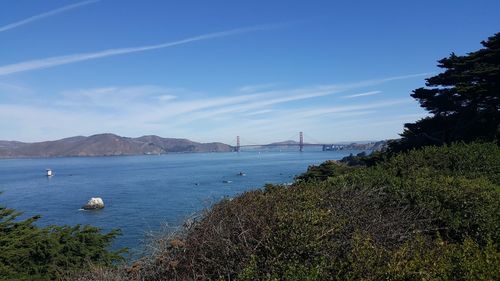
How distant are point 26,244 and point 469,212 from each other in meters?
12.2

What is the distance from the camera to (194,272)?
5152mm

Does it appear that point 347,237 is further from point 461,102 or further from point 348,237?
point 461,102

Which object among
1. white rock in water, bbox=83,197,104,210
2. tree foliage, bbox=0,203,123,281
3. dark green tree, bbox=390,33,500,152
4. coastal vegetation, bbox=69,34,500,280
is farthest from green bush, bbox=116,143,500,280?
white rock in water, bbox=83,197,104,210

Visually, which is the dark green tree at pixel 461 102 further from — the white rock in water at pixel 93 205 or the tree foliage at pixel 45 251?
the white rock in water at pixel 93 205

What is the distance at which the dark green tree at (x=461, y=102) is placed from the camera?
20.4m

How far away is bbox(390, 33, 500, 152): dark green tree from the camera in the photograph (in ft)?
66.9

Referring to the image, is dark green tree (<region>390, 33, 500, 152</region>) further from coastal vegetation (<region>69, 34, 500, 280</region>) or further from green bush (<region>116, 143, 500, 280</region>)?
green bush (<region>116, 143, 500, 280</region>)

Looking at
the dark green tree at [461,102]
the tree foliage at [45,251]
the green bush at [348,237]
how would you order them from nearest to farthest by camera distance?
the green bush at [348,237] < the tree foliage at [45,251] < the dark green tree at [461,102]

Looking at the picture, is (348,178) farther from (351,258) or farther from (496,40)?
(496,40)

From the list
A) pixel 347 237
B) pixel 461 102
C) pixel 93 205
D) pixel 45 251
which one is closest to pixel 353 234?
pixel 347 237

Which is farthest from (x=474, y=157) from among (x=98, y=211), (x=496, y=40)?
(x=98, y=211)

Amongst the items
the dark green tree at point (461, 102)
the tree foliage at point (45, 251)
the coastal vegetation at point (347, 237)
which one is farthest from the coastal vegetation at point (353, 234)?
the dark green tree at point (461, 102)

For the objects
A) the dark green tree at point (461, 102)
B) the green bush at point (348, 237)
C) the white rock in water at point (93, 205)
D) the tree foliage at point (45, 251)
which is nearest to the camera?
the green bush at point (348, 237)

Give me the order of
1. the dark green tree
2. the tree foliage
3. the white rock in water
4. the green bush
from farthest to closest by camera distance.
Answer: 1. the white rock in water
2. the dark green tree
3. the tree foliage
4. the green bush
